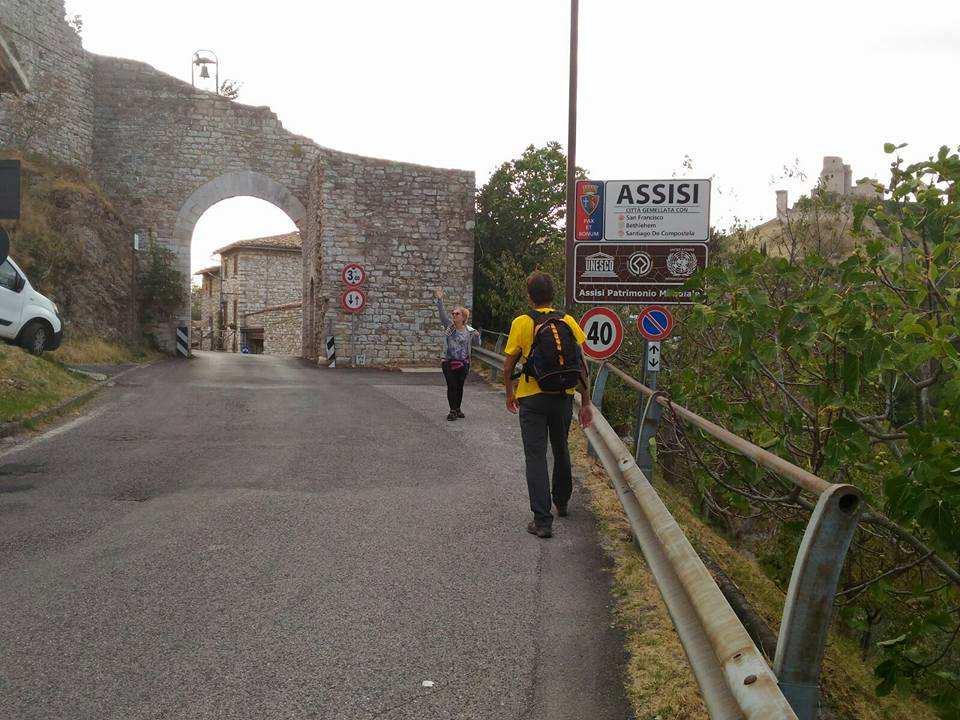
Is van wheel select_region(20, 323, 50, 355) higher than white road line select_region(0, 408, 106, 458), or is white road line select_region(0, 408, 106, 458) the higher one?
van wheel select_region(20, 323, 50, 355)

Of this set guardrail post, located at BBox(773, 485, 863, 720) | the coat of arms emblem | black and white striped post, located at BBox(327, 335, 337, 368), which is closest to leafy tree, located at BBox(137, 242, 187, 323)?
black and white striped post, located at BBox(327, 335, 337, 368)

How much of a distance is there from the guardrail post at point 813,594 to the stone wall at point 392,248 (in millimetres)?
19819

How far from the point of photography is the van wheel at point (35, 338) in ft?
48.2

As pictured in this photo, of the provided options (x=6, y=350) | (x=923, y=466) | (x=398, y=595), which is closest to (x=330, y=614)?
(x=398, y=595)

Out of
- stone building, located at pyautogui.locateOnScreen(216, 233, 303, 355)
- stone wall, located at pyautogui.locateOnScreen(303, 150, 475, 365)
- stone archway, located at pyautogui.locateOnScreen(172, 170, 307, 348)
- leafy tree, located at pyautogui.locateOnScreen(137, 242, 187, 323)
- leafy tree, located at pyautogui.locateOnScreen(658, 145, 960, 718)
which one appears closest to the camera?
leafy tree, located at pyautogui.locateOnScreen(658, 145, 960, 718)

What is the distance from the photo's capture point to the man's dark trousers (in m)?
6.09

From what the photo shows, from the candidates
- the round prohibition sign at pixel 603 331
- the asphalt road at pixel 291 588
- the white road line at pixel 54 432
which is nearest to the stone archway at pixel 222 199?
the white road line at pixel 54 432

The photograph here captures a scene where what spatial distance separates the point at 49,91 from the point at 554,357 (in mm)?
22474

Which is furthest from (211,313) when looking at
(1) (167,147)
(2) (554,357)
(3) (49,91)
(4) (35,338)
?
(2) (554,357)

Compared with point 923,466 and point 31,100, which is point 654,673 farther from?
point 31,100

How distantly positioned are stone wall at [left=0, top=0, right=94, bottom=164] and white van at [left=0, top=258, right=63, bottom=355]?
1030 centimetres

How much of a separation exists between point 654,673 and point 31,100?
81.2ft

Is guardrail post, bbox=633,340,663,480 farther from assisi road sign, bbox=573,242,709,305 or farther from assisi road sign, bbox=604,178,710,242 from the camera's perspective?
assisi road sign, bbox=604,178,710,242

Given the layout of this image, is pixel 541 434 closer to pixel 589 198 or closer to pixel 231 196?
pixel 589 198
